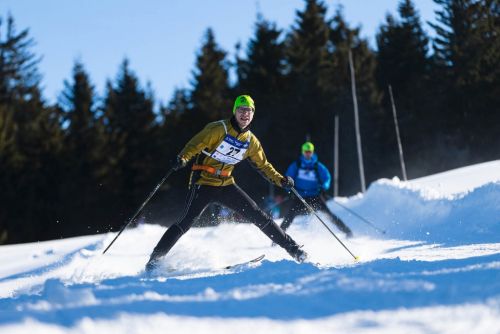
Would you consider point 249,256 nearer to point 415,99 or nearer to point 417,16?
point 415,99

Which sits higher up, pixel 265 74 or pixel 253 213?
pixel 265 74

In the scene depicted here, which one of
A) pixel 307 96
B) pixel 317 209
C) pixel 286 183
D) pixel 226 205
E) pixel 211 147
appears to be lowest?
pixel 317 209

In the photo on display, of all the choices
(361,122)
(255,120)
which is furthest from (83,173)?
(361,122)

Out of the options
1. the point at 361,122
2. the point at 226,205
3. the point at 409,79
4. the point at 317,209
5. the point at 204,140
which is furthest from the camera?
the point at 409,79

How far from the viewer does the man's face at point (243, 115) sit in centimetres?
432

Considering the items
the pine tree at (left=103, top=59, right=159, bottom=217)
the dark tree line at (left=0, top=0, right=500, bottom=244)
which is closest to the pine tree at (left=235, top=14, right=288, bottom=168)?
the dark tree line at (left=0, top=0, right=500, bottom=244)

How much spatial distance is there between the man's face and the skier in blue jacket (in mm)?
2956

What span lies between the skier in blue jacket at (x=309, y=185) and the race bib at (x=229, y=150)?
290cm

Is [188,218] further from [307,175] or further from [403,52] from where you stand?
[403,52]

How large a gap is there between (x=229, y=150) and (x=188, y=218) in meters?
0.77

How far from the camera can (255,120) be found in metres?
30.2

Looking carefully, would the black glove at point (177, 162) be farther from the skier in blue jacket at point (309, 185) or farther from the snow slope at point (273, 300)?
the skier in blue jacket at point (309, 185)

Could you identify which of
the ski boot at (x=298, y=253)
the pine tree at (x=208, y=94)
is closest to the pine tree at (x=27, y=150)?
the pine tree at (x=208, y=94)

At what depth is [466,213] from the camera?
7.28 meters
